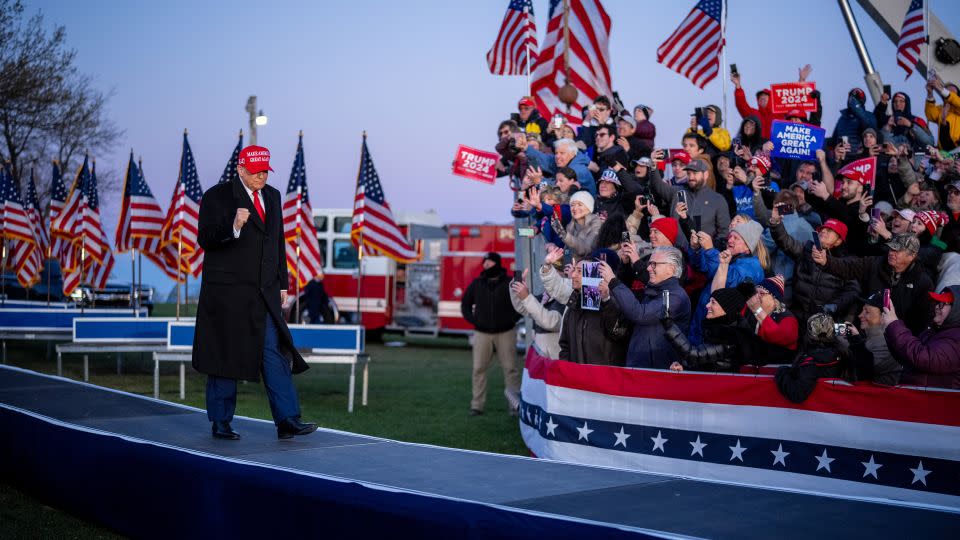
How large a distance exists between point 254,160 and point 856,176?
645 centimetres

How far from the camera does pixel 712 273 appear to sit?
990 cm

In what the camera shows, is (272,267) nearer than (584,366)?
Yes

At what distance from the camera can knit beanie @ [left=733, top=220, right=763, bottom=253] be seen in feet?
30.7

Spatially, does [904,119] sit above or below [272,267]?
above

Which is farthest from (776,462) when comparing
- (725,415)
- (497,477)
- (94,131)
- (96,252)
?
(94,131)

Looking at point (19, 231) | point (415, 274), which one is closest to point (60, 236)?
point (19, 231)

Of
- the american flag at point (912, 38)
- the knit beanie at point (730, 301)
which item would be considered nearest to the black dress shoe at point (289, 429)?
the knit beanie at point (730, 301)

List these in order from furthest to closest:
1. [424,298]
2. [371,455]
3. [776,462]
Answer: [424,298], [776,462], [371,455]

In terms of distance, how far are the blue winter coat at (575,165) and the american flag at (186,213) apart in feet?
21.4

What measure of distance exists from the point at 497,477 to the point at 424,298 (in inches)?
959

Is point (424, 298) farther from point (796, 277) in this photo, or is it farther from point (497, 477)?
point (497, 477)

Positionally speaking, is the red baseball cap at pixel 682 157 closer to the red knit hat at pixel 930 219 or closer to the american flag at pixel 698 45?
the red knit hat at pixel 930 219

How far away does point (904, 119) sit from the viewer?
531 inches

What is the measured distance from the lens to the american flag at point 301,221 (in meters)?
17.6
